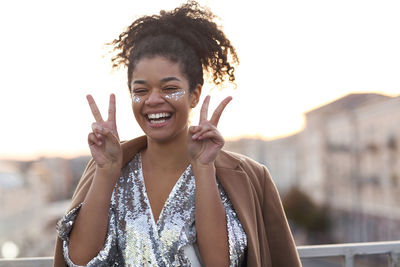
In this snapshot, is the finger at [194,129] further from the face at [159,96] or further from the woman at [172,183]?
the face at [159,96]

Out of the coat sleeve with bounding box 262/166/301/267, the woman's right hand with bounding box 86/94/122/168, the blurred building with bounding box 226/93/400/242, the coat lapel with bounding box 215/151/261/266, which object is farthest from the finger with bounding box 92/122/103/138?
the blurred building with bounding box 226/93/400/242

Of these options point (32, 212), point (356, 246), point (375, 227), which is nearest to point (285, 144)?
point (375, 227)

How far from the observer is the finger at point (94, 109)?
2.51 metres

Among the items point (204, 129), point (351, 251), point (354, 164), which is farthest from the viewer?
point (354, 164)

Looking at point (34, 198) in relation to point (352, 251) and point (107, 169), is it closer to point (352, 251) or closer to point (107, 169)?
point (352, 251)

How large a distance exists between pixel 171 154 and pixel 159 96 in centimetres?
36

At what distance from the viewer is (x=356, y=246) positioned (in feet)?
9.96

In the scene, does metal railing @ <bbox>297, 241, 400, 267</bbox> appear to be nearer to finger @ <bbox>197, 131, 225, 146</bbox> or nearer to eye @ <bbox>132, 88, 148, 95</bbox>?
finger @ <bbox>197, 131, 225, 146</bbox>

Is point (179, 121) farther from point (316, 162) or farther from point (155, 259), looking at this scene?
point (316, 162)

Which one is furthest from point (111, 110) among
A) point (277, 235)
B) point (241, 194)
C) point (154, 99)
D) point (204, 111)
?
point (277, 235)

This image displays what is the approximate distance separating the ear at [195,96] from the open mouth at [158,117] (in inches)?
7.4

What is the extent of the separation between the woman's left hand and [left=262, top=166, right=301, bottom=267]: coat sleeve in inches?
20.8

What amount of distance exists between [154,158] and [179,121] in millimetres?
282

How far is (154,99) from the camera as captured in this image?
252 cm
